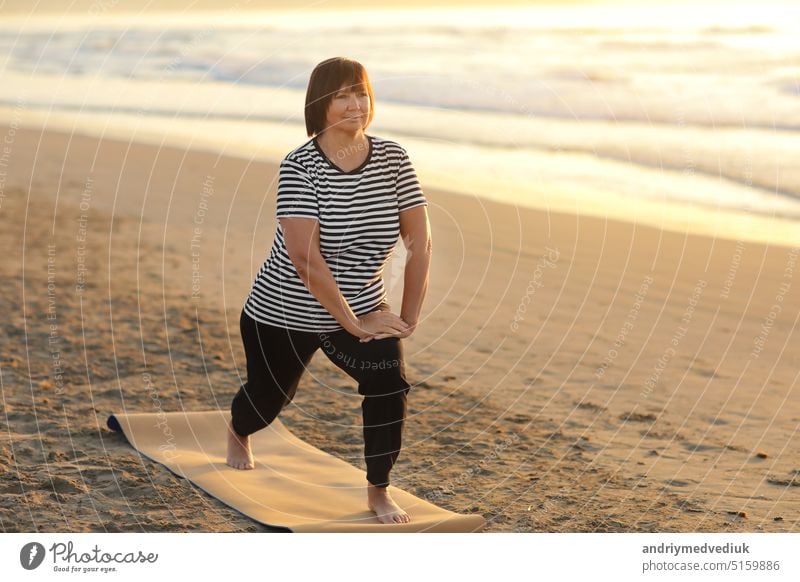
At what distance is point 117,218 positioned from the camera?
13.6m

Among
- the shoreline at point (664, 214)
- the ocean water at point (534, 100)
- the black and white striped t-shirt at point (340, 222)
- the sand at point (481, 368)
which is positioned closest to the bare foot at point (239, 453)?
the sand at point (481, 368)

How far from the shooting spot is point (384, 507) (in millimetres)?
6027

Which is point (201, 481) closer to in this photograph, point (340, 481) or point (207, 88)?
point (340, 481)

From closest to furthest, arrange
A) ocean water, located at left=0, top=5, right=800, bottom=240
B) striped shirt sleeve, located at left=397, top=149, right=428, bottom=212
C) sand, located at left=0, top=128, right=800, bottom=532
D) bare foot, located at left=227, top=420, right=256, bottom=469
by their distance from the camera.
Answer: striped shirt sleeve, located at left=397, top=149, right=428, bottom=212
sand, located at left=0, top=128, right=800, bottom=532
bare foot, located at left=227, top=420, right=256, bottom=469
ocean water, located at left=0, top=5, right=800, bottom=240

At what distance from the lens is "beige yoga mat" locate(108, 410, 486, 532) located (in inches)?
234

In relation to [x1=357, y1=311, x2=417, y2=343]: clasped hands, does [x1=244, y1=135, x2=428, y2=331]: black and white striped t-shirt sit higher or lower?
higher

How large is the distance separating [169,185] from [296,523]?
1003 centimetres

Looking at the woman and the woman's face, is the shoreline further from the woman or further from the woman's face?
the woman's face

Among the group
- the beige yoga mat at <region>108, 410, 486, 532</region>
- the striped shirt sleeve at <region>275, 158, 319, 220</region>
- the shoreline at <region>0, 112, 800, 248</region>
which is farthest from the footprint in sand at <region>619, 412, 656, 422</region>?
the shoreline at <region>0, 112, 800, 248</region>

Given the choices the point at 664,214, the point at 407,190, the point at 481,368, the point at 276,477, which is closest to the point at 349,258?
the point at 407,190

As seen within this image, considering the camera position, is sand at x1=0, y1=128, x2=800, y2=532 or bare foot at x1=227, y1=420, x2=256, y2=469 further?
bare foot at x1=227, y1=420, x2=256, y2=469

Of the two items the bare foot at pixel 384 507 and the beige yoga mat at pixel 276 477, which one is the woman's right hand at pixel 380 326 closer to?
the bare foot at pixel 384 507

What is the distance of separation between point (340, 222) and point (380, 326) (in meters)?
0.52

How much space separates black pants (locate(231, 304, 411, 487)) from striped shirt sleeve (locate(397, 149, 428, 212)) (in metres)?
0.51
